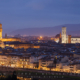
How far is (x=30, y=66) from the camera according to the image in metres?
14.7

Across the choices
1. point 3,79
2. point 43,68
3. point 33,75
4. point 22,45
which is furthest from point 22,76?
point 22,45

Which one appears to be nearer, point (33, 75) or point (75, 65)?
point (33, 75)

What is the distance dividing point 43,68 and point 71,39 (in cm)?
3224

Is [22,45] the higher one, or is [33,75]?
[22,45]

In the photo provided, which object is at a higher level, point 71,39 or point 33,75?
point 71,39

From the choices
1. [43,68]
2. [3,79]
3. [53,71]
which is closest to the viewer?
[3,79]

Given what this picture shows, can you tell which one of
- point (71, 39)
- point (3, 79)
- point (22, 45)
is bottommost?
point (3, 79)

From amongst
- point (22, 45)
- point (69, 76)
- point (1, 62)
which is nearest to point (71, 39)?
point (22, 45)

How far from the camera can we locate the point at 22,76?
1196cm

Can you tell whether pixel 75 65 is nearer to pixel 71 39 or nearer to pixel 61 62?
pixel 61 62

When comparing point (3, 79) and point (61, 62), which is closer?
point (3, 79)

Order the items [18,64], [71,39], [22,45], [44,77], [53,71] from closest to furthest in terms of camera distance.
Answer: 1. [44,77]
2. [53,71]
3. [18,64]
4. [22,45]
5. [71,39]

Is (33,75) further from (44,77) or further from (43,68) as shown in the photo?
(43,68)

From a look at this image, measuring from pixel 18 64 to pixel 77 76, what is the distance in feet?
14.9
